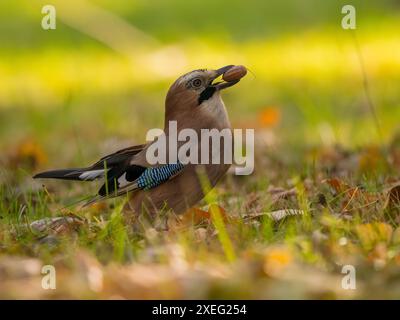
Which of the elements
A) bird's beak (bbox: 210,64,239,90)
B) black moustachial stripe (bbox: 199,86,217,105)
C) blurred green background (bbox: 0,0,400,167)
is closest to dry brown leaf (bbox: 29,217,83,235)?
black moustachial stripe (bbox: 199,86,217,105)

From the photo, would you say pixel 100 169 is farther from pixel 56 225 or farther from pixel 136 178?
pixel 56 225

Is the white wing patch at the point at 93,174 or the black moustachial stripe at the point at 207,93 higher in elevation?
the black moustachial stripe at the point at 207,93

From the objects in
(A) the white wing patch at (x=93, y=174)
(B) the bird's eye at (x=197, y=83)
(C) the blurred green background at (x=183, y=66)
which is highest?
(C) the blurred green background at (x=183, y=66)

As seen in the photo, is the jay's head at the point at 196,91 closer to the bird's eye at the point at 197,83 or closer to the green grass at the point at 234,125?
the bird's eye at the point at 197,83

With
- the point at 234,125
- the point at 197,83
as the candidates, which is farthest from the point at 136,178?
the point at 234,125

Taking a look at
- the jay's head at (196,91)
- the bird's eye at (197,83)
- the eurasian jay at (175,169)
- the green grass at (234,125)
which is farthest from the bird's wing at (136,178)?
the bird's eye at (197,83)

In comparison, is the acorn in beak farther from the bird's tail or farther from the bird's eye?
the bird's tail

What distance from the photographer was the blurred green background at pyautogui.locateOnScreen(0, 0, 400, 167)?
8.37 metres

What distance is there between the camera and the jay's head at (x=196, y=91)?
5.00 m

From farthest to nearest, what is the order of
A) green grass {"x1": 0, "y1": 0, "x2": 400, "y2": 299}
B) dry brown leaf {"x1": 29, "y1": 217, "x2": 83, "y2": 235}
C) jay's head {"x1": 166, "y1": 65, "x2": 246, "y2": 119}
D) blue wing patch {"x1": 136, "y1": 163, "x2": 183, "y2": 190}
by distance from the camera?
jay's head {"x1": 166, "y1": 65, "x2": 246, "y2": 119} → blue wing patch {"x1": 136, "y1": 163, "x2": 183, "y2": 190} → dry brown leaf {"x1": 29, "y1": 217, "x2": 83, "y2": 235} → green grass {"x1": 0, "y1": 0, "x2": 400, "y2": 299}

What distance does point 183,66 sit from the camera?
36.7ft
